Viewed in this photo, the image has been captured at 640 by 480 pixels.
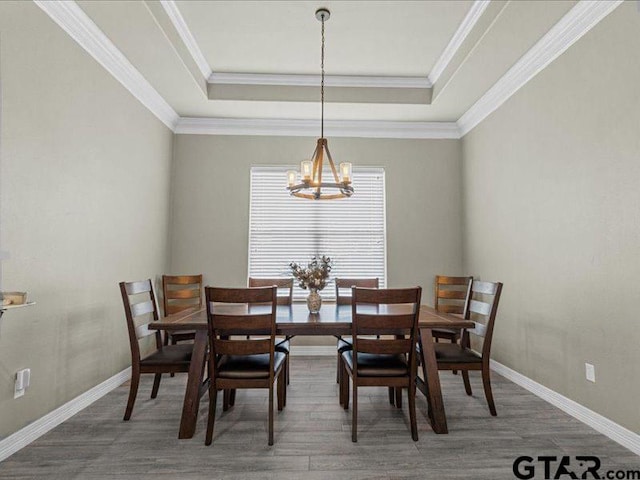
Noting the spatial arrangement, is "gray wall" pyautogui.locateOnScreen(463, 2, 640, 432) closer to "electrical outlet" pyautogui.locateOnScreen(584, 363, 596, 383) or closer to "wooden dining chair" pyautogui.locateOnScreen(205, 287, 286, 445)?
"electrical outlet" pyautogui.locateOnScreen(584, 363, 596, 383)

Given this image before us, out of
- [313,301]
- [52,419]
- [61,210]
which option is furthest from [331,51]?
[52,419]

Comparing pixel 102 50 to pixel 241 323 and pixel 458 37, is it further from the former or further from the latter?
pixel 458 37

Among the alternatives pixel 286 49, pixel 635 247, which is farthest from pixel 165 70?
pixel 635 247

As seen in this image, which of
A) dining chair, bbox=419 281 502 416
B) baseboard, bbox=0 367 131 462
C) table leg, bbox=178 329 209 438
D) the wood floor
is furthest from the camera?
dining chair, bbox=419 281 502 416

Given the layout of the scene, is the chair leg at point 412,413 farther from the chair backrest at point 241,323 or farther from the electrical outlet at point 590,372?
the electrical outlet at point 590,372

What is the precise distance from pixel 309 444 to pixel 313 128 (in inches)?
142

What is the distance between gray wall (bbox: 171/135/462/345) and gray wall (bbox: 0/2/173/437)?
2.92ft

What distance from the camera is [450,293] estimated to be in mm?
4074

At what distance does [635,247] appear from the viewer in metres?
2.18

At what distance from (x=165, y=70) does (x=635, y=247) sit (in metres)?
3.95

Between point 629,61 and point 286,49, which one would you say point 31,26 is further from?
point 629,61

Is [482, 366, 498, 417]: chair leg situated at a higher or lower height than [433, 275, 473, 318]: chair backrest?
lower

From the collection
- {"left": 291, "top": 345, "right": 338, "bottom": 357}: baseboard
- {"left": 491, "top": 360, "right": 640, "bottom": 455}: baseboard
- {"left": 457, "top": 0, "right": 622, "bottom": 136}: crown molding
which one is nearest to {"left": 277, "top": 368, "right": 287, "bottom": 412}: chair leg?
{"left": 291, "top": 345, "right": 338, "bottom": 357}: baseboard

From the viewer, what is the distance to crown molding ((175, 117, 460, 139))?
455 centimetres
